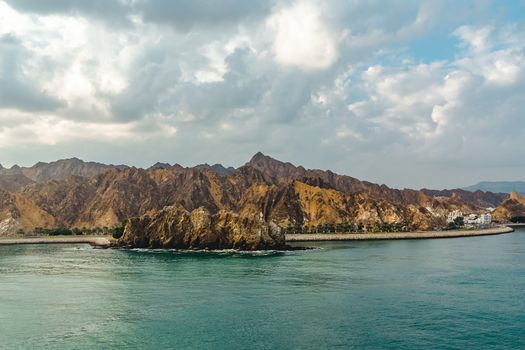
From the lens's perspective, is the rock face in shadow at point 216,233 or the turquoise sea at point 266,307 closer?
the turquoise sea at point 266,307

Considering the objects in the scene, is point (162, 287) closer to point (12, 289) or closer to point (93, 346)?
point (12, 289)

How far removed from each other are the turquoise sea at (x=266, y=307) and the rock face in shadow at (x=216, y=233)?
188ft

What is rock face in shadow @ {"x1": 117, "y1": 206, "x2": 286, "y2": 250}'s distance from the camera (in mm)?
180312

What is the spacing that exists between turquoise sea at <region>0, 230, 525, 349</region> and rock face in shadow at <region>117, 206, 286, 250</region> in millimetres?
57305

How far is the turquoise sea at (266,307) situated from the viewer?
5497cm

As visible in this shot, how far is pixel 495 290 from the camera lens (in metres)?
83.4

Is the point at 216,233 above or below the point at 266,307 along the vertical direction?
above

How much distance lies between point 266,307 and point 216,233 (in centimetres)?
11657

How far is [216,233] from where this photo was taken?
186 metres

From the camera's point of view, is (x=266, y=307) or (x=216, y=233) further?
(x=216, y=233)

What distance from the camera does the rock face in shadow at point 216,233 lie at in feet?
592

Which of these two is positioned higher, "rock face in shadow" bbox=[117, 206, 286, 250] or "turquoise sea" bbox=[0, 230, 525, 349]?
"rock face in shadow" bbox=[117, 206, 286, 250]

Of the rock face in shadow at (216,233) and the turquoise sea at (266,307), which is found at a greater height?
the rock face in shadow at (216,233)

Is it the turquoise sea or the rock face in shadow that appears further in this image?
the rock face in shadow
